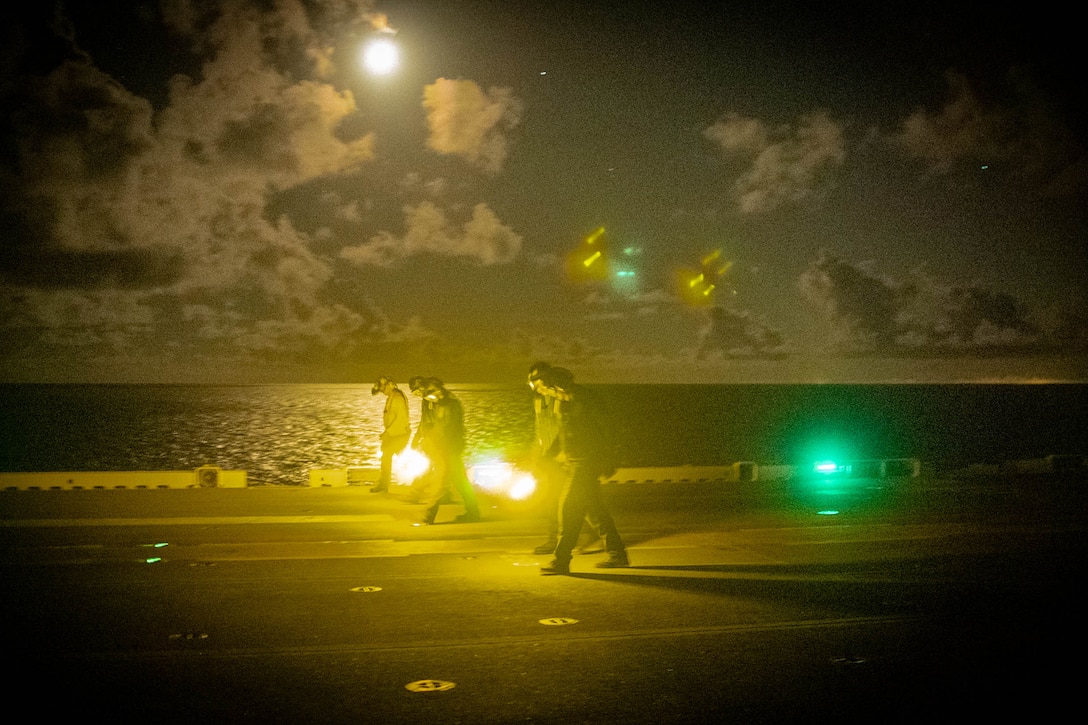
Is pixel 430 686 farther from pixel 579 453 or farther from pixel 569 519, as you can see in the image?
pixel 579 453

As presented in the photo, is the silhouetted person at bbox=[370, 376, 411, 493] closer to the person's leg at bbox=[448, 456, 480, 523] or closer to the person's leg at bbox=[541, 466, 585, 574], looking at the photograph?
the person's leg at bbox=[448, 456, 480, 523]

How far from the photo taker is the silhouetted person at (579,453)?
8.69 metres

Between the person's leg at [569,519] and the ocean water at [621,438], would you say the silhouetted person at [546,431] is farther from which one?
the ocean water at [621,438]

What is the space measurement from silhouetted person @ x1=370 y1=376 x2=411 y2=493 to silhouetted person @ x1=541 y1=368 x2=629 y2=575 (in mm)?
6444

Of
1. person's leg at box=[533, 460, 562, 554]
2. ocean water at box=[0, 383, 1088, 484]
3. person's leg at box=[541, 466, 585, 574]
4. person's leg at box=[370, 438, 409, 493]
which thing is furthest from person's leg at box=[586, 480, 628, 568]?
ocean water at box=[0, 383, 1088, 484]

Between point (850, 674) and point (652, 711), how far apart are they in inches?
56.6

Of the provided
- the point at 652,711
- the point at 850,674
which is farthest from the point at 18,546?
the point at 850,674

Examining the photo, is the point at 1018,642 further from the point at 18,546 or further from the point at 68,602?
the point at 18,546

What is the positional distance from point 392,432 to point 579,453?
22.6ft

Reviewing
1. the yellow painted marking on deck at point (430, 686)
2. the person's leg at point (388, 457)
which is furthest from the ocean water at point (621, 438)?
the yellow painted marking on deck at point (430, 686)

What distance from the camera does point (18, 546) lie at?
10.1 meters

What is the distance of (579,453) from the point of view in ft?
28.7

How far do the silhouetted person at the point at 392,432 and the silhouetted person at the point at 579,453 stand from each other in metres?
6.44

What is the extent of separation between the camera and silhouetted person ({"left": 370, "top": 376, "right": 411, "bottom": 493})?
1488 centimetres
